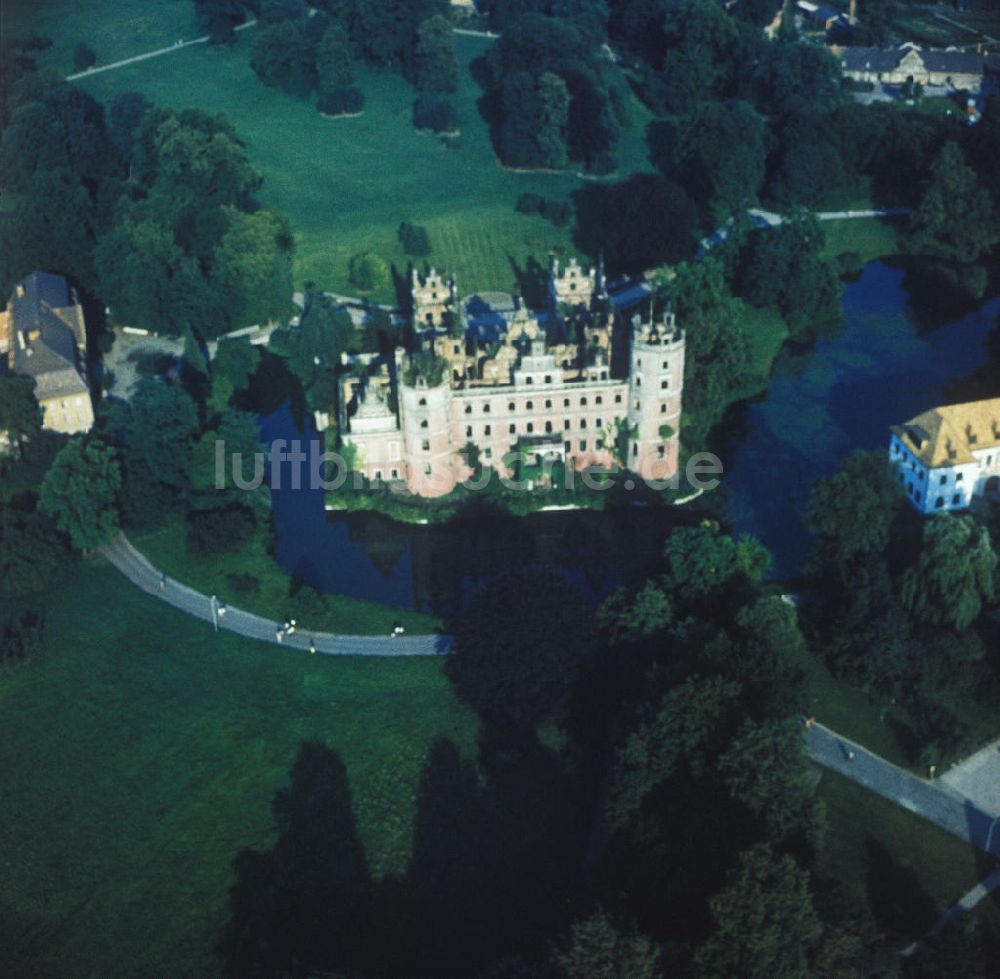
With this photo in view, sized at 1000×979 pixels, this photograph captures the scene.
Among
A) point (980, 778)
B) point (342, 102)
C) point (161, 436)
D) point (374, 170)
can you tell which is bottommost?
point (980, 778)

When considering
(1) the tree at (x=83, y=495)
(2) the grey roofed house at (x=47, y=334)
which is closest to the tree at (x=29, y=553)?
(1) the tree at (x=83, y=495)

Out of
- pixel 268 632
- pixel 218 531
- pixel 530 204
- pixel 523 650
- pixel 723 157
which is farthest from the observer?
pixel 530 204

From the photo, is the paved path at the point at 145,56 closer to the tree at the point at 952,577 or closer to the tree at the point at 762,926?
the tree at the point at 952,577

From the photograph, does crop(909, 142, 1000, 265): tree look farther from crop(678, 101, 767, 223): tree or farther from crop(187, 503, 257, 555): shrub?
crop(187, 503, 257, 555): shrub

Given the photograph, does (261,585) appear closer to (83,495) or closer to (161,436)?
(83,495)

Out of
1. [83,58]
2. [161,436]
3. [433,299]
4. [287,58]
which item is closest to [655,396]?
[433,299]
